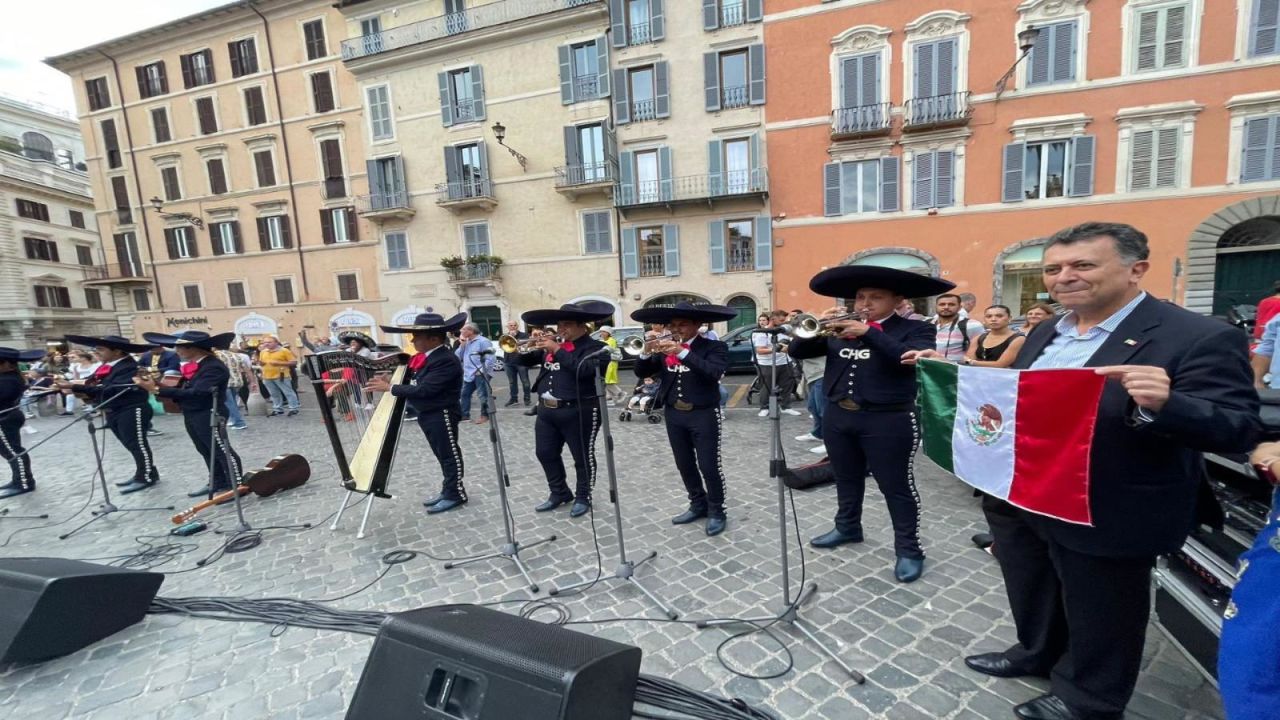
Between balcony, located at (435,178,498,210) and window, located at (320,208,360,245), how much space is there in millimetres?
4904

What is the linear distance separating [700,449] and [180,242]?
32.4 meters

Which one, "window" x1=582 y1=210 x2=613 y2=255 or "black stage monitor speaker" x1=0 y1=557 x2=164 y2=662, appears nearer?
"black stage monitor speaker" x1=0 y1=557 x2=164 y2=662

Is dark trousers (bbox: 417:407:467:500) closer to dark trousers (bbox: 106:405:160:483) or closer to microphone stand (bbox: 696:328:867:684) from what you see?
microphone stand (bbox: 696:328:867:684)

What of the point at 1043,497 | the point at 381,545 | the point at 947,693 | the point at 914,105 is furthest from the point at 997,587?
the point at 914,105

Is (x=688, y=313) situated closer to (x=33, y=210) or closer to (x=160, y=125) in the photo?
(x=160, y=125)

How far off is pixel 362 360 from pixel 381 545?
1.76 m

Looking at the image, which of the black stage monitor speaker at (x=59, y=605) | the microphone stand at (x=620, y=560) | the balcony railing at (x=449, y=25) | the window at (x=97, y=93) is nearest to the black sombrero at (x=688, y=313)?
the microphone stand at (x=620, y=560)

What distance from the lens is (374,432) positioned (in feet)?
16.1

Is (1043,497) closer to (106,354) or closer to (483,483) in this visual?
(483,483)

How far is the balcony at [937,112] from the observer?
15.2 meters

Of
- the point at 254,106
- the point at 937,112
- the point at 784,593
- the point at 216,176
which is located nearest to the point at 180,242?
the point at 216,176

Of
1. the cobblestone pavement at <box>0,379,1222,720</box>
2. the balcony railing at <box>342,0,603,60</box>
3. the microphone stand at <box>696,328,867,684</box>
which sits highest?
the balcony railing at <box>342,0,603,60</box>

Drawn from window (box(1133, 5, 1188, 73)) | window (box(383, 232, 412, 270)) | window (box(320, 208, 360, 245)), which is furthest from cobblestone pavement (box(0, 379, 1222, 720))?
window (box(320, 208, 360, 245))

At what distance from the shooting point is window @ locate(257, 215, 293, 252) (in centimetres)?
2352
